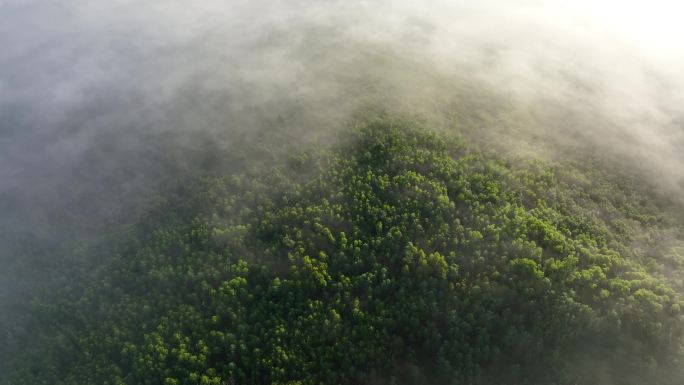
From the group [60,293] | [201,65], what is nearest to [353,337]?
[60,293]

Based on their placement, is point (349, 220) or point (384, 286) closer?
point (384, 286)

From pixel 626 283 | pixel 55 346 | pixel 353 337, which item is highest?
pixel 626 283

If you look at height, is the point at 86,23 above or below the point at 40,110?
above

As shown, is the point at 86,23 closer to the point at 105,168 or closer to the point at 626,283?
the point at 105,168

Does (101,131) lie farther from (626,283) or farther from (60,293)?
(626,283)

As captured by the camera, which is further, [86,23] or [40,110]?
[86,23]

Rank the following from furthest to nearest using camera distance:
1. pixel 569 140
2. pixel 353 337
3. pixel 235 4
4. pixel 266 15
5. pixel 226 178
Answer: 1. pixel 235 4
2. pixel 266 15
3. pixel 569 140
4. pixel 226 178
5. pixel 353 337

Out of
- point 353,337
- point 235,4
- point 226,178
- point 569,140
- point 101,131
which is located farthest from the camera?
point 235,4
